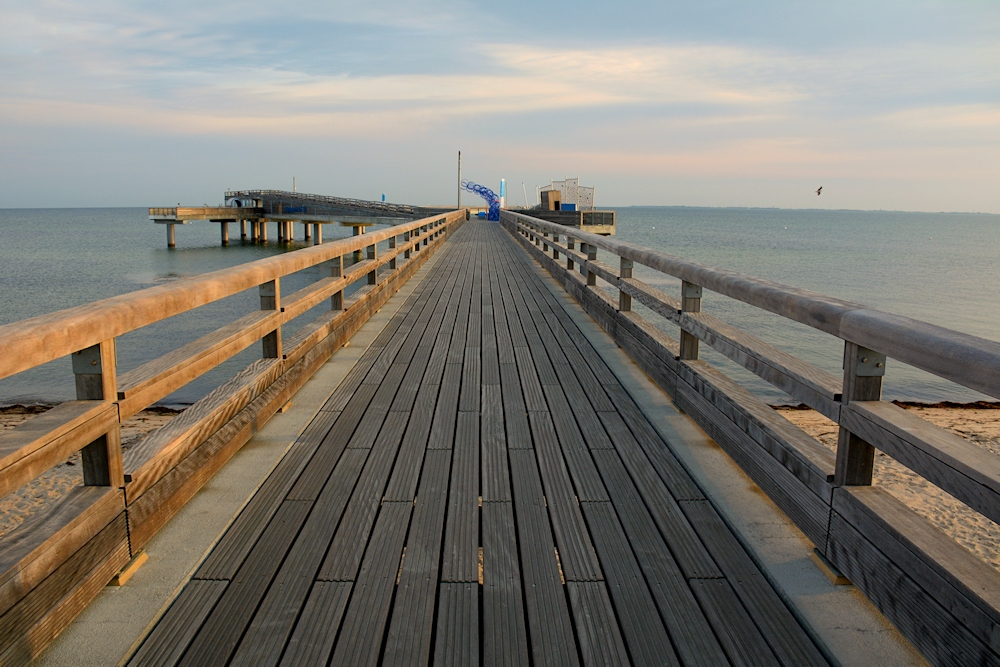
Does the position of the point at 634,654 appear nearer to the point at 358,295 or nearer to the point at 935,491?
the point at 358,295

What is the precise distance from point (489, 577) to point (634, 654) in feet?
1.96

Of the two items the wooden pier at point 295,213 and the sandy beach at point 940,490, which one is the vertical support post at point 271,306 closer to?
the sandy beach at point 940,490

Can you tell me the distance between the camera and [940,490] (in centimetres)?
822

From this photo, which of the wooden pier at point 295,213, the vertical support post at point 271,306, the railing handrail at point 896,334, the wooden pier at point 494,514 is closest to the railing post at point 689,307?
the wooden pier at point 494,514

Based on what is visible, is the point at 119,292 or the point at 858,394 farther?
the point at 119,292

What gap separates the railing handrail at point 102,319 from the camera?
194cm

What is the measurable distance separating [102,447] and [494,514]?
147 cm

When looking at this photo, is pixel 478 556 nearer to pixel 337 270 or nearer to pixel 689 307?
pixel 689 307

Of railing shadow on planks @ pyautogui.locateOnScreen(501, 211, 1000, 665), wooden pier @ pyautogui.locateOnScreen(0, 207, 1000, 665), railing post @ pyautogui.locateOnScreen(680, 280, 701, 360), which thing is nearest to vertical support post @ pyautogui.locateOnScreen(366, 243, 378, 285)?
wooden pier @ pyautogui.locateOnScreen(0, 207, 1000, 665)

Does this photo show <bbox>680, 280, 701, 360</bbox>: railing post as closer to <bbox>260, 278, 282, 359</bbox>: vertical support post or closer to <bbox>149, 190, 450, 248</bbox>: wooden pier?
<bbox>260, 278, 282, 359</bbox>: vertical support post

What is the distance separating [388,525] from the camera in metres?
2.87

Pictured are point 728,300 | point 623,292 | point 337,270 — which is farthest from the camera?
point 728,300

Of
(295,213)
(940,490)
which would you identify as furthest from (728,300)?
(295,213)

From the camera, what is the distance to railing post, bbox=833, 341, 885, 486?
233 centimetres
